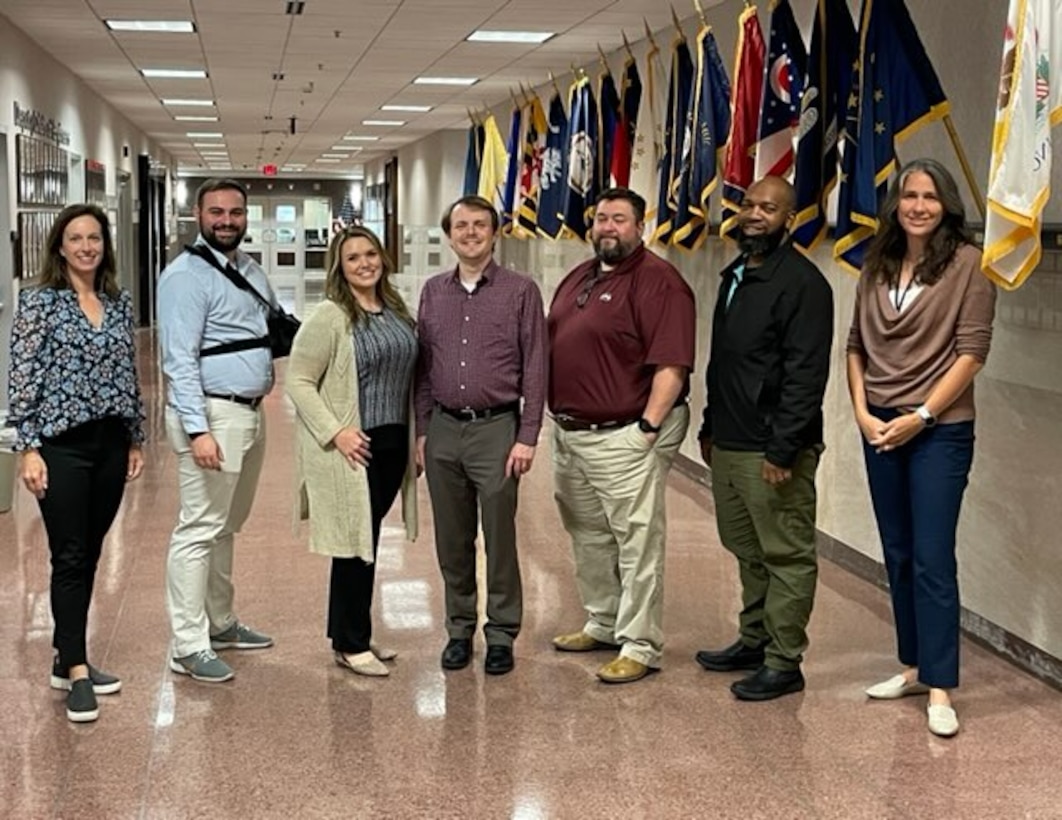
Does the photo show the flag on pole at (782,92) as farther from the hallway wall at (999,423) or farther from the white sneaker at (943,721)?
the white sneaker at (943,721)

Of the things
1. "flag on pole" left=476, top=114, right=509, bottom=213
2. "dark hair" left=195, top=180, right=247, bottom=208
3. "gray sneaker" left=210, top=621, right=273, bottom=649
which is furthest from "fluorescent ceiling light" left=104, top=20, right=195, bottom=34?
"gray sneaker" left=210, top=621, right=273, bottom=649

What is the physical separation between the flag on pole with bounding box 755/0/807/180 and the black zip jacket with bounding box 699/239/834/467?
216 cm

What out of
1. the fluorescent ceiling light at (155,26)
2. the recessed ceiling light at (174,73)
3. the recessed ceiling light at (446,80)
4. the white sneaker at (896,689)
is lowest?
the white sneaker at (896,689)

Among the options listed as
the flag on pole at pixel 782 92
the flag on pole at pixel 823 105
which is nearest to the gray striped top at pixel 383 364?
the flag on pole at pixel 823 105

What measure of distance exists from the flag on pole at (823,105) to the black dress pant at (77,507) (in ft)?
10.4

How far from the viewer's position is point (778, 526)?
4.51 m

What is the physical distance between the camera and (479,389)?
461 cm

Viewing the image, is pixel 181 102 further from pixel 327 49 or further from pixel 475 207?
pixel 475 207

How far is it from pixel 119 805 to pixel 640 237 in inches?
92.9

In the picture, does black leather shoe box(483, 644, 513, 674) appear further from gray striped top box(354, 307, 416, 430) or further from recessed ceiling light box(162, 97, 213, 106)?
recessed ceiling light box(162, 97, 213, 106)

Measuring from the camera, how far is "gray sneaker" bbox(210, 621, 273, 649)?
504cm

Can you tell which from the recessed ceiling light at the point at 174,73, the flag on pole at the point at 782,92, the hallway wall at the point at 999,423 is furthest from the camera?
the recessed ceiling light at the point at 174,73

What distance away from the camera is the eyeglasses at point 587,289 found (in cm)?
473

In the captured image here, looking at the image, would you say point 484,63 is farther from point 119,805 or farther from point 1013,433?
point 119,805
